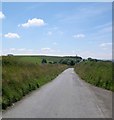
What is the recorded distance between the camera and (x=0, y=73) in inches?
858

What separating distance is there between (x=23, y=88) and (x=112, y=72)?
1552 centimetres

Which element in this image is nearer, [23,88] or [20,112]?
[20,112]

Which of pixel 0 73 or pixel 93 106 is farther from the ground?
pixel 0 73

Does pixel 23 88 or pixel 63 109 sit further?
pixel 23 88

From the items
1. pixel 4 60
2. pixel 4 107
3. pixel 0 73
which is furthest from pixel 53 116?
pixel 4 60

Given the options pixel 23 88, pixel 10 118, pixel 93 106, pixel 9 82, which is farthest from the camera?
pixel 23 88

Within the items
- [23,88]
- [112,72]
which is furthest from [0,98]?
[112,72]

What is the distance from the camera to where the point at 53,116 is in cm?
1334

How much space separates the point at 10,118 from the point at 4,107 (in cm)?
287

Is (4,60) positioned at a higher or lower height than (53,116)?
higher

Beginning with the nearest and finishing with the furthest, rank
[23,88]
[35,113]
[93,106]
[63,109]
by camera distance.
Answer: [35,113], [63,109], [93,106], [23,88]

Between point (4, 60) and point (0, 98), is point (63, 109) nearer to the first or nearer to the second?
point (0, 98)

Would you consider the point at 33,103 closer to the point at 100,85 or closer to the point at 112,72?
the point at 100,85

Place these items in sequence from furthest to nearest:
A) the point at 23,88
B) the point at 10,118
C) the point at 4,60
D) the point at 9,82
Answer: the point at 4,60 → the point at 23,88 → the point at 9,82 → the point at 10,118
